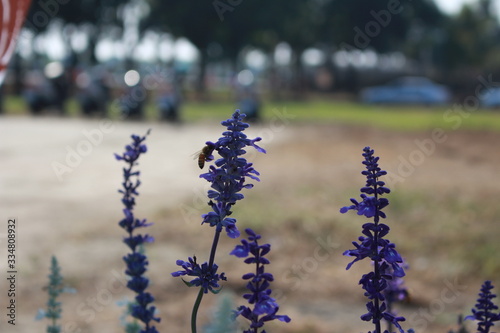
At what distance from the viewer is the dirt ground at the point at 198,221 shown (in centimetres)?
557

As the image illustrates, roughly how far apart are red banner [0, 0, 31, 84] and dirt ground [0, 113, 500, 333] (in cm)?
95

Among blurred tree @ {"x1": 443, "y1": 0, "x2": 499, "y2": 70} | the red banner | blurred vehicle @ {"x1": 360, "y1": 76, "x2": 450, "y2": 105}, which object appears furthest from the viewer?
blurred tree @ {"x1": 443, "y1": 0, "x2": 499, "y2": 70}

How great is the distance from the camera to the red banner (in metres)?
2.28

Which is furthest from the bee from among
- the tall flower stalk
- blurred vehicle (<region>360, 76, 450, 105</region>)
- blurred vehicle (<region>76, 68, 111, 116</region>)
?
blurred vehicle (<region>360, 76, 450, 105</region>)

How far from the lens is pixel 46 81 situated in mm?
28078

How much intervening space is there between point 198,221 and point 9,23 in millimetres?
6490

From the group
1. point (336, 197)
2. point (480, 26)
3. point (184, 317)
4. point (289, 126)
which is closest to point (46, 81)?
point (289, 126)

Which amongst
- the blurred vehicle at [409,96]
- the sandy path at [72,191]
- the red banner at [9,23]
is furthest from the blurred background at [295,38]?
the red banner at [9,23]

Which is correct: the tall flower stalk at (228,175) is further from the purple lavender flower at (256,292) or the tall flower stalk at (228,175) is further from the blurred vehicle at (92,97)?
the blurred vehicle at (92,97)

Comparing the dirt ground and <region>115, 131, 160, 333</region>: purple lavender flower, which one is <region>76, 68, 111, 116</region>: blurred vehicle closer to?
the dirt ground

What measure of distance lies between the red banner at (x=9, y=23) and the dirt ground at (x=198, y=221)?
3.11 feet

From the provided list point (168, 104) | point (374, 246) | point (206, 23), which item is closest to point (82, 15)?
point (206, 23)

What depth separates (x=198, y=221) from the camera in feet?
28.6

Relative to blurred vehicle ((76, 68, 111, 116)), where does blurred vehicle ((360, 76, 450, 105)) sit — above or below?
above
